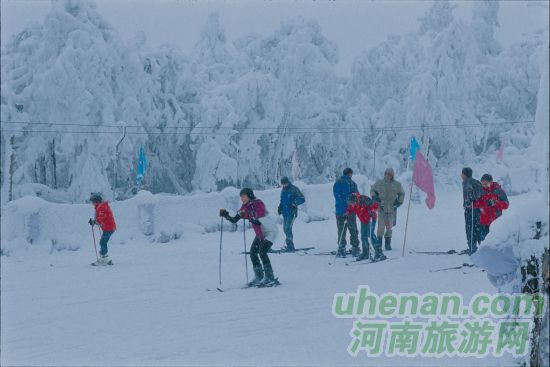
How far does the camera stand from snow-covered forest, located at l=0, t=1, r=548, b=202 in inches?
953

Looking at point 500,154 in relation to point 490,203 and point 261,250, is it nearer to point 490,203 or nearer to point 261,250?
point 490,203

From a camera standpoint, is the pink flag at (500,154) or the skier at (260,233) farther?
the pink flag at (500,154)

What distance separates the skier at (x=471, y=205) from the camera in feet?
38.1

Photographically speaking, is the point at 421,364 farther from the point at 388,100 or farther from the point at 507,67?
the point at 507,67

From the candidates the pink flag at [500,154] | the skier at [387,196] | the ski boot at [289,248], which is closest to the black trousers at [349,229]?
the skier at [387,196]

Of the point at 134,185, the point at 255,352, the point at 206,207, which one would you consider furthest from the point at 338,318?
the point at 134,185

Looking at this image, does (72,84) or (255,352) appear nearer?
(255,352)

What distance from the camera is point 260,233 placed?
9336 millimetres

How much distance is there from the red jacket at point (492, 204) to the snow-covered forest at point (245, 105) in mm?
14324

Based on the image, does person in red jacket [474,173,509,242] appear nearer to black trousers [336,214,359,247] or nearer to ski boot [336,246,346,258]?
black trousers [336,214,359,247]

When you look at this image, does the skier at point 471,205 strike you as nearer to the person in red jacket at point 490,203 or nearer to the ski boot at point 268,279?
the person in red jacket at point 490,203

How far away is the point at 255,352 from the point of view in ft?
19.3

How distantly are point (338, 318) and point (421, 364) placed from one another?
69.6 inches

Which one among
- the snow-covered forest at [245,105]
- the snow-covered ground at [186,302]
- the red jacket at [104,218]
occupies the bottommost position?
the snow-covered ground at [186,302]
